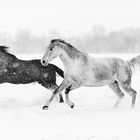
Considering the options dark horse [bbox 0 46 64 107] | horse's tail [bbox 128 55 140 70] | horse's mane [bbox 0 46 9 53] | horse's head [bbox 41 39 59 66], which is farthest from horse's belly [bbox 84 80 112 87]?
horse's mane [bbox 0 46 9 53]

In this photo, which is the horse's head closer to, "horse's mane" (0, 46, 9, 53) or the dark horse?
the dark horse

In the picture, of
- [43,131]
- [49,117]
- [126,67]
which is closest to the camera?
[43,131]

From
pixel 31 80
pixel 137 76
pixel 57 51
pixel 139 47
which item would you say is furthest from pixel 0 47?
pixel 139 47

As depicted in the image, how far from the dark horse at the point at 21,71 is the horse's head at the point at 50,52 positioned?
1.71 meters

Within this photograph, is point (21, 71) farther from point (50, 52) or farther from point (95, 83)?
point (95, 83)

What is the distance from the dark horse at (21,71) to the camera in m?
10.6

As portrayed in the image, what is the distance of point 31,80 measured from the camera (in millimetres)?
10883

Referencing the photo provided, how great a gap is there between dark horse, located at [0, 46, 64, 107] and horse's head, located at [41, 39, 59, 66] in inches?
67.5

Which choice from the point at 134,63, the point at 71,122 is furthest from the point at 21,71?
the point at 71,122

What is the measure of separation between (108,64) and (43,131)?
3.39 metres

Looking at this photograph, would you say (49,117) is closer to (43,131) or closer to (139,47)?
(43,131)

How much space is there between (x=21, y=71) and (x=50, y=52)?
189 centimetres

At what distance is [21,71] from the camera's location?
10758 millimetres

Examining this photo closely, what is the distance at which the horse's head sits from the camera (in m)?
9.15
